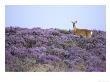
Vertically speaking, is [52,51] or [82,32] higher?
[82,32]

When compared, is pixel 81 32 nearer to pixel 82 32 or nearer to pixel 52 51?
pixel 82 32

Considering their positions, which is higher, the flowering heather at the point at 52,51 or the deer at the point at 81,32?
the deer at the point at 81,32

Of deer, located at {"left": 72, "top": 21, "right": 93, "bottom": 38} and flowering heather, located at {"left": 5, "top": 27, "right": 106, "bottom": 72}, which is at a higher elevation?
Answer: deer, located at {"left": 72, "top": 21, "right": 93, "bottom": 38}

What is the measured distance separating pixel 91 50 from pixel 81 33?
0.23 m

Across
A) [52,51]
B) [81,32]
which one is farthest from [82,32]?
[52,51]

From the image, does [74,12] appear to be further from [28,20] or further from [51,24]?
[28,20]

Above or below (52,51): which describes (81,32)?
above

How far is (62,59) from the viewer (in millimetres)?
3738

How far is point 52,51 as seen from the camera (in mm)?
3738

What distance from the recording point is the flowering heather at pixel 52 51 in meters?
3.72

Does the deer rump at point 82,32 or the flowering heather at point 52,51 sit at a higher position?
the deer rump at point 82,32

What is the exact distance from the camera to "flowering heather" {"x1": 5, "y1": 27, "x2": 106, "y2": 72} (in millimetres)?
3717

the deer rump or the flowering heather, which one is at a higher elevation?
the deer rump
